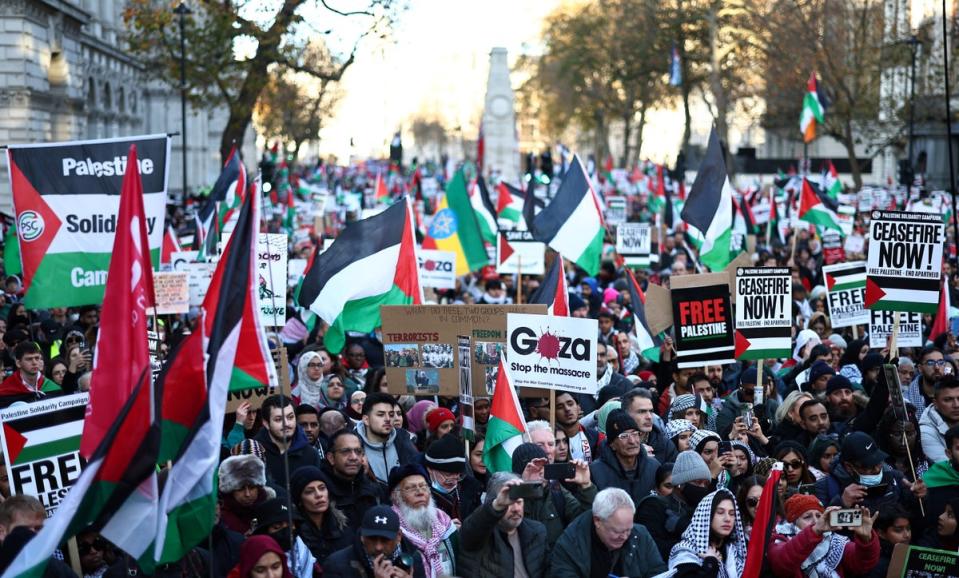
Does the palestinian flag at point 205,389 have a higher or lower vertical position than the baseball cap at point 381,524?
higher

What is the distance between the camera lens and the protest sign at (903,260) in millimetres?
12312

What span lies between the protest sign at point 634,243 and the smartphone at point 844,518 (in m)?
14.6

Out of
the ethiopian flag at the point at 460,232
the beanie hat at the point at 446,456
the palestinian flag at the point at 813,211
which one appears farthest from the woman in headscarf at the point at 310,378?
the palestinian flag at the point at 813,211

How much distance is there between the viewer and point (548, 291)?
13328mm

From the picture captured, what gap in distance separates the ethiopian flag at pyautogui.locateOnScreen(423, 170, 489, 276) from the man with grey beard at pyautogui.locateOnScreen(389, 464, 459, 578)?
38.4 feet

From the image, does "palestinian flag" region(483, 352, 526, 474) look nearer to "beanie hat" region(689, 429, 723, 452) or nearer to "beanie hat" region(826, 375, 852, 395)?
"beanie hat" region(689, 429, 723, 452)

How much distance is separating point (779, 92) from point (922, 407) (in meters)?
47.7

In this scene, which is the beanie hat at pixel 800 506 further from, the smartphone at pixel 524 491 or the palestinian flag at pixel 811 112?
the palestinian flag at pixel 811 112

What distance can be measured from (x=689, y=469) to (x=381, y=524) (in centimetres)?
220

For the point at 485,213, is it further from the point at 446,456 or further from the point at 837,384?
the point at 446,456

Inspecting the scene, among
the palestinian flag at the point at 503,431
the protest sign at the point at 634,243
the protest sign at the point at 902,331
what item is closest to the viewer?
the palestinian flag at the point at 503,431

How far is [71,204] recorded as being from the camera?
10.8 m

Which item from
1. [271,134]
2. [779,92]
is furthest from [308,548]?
[271,134]

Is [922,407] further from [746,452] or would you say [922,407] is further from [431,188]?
[431,188]
